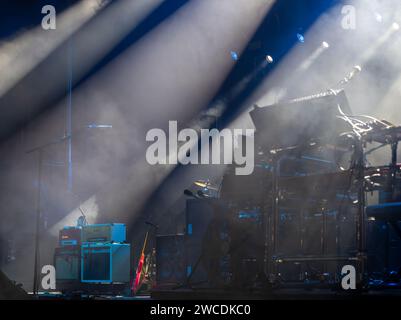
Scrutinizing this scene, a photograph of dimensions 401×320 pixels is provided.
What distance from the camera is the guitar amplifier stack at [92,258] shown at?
7215 millimetres

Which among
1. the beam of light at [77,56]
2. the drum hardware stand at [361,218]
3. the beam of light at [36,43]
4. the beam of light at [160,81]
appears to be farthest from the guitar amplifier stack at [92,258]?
the drum hardware stand at [361,218]

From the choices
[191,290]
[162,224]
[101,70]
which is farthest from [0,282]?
[101,70]

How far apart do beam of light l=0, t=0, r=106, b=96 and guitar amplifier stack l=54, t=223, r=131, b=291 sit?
2.58 meters

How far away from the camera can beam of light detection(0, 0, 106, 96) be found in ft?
25.7

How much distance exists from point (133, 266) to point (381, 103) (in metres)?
4.53

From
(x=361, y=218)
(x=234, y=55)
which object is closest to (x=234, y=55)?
(x=234, y=55)

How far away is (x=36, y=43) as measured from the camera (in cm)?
812

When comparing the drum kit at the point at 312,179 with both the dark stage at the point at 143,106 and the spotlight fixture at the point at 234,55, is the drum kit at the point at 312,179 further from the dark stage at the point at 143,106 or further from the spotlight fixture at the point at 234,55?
the spotlight fixture at the point at 234,55

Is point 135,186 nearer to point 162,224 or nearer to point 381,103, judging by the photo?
point 162,224

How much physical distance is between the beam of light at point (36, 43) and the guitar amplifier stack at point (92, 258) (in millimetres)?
2580

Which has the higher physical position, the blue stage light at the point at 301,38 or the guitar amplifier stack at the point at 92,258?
the blue stage light at the point at 301,38

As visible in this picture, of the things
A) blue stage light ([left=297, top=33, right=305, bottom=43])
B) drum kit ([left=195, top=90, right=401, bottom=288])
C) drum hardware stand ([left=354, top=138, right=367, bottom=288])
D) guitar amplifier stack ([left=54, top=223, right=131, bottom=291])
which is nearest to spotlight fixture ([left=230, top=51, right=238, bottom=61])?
blue stage light ([left=297, top=33, right=305, bottom=43])

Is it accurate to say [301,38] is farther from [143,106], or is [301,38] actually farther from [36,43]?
[36,43]

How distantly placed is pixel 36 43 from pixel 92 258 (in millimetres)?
3432
